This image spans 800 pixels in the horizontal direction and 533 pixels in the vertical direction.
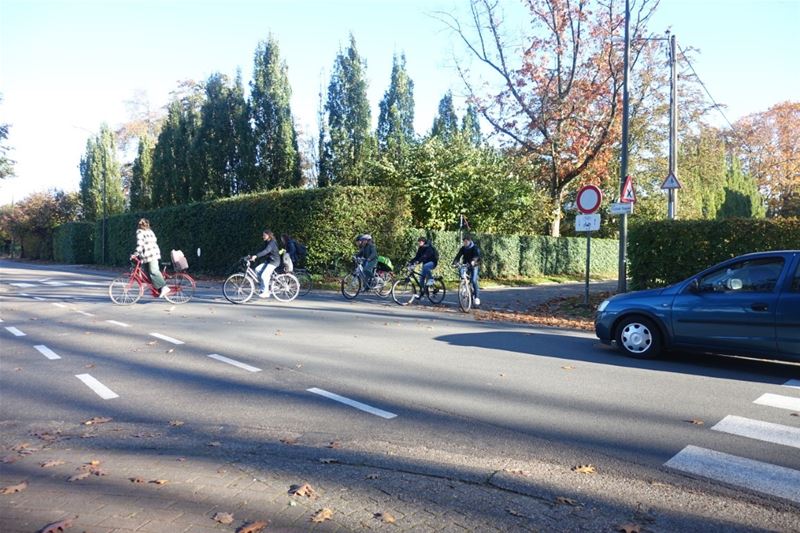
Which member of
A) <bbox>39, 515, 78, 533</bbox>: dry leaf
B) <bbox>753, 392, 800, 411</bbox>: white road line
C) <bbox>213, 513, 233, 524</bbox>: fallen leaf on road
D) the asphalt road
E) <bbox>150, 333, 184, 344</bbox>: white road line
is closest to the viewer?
<bbox>39, 515, 78, 533</bbox>: dry leaf

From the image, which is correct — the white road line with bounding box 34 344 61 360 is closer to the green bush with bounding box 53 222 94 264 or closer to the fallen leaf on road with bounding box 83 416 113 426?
the fallen leaf on road with bounding box 83 416 113 426

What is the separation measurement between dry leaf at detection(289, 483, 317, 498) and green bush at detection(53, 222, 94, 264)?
Result: 148 feet

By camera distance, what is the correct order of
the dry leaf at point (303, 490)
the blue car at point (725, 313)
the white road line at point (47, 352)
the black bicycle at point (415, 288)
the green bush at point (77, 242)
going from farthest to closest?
the green bush at point (77, 242)
the black bicycle at point (415, 288)
the white road line at point (47, 352)
the blue car at point (725, 313)
the dry leaf at point (303, 490)

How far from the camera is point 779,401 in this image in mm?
5625

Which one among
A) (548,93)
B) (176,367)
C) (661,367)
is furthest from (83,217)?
(661,367)

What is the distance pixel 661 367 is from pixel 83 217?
54.8 m

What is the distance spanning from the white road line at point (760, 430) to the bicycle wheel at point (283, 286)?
→ 11685 millimetres

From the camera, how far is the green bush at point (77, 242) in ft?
145

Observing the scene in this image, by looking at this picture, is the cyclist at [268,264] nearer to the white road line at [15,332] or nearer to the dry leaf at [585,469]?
the white road line at [15,332]

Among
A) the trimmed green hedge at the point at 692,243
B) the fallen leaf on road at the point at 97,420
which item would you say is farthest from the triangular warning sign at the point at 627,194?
the fallen leaf on road at the point at 97,420

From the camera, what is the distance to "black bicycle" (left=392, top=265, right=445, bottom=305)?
15.1m

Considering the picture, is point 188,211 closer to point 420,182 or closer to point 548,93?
point 420,182

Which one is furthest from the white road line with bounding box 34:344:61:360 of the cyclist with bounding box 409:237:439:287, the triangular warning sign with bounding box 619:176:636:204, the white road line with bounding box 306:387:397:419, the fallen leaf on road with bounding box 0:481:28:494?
the triangular warning sign with bounding box 619:176:636:204

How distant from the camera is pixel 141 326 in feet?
33.3
